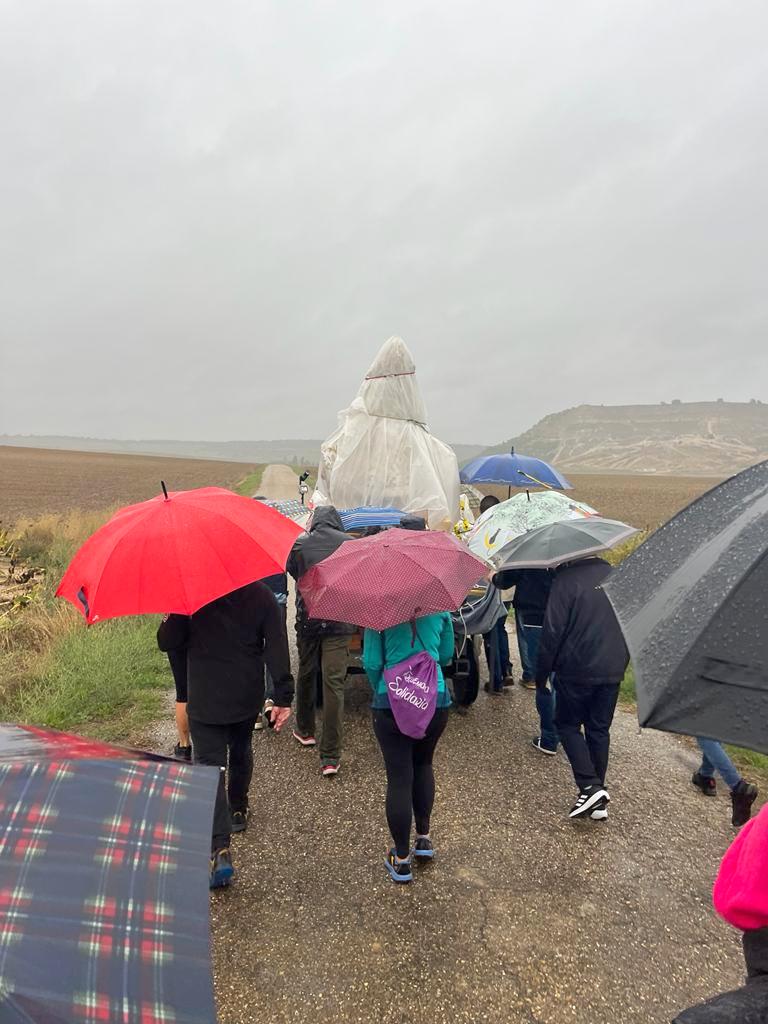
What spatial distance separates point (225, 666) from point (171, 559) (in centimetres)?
66

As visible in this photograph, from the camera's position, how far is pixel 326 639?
432 cm

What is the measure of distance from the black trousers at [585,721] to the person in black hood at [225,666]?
67.3 inches

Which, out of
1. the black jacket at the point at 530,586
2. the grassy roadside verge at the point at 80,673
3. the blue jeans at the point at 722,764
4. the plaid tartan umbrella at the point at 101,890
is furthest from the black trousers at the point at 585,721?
the grassy roadside verge at the point at 80,673

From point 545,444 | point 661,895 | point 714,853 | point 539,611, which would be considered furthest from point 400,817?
point 545,444

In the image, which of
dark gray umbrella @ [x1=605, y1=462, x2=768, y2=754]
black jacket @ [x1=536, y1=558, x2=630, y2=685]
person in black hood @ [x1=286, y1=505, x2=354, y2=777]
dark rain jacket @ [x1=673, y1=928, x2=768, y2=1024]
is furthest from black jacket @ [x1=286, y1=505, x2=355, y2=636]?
dark rain jacket @ [x1=673, y1=928, x2=768, y2=1024]

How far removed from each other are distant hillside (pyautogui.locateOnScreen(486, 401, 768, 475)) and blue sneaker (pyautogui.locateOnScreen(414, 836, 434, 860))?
126833 mm

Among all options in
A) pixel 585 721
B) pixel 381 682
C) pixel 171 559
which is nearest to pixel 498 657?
pixel 585 721

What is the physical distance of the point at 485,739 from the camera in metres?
4.75

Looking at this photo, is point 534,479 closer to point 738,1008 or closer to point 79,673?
point 79,673

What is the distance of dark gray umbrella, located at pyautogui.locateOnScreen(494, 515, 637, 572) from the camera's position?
372cm

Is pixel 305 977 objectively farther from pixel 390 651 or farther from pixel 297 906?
pixel 390 651

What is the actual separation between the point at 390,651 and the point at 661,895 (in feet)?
6.13

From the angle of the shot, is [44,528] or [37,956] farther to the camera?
[44,528]

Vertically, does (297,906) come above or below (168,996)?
below
